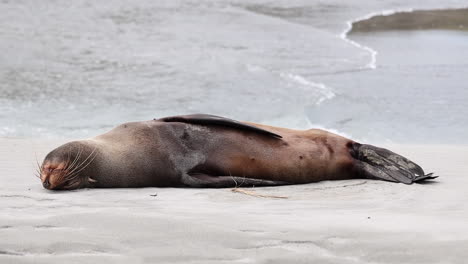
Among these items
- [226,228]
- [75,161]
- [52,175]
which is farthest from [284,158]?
[226,228]

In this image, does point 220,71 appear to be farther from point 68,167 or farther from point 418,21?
point 418,21

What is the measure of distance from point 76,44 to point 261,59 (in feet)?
9.40

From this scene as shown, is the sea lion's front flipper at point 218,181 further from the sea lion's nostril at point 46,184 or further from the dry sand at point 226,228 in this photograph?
the sea lion's nostril at point 46,184

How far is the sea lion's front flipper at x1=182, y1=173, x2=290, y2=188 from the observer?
4543mm

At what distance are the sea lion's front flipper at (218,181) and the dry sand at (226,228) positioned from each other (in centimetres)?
38

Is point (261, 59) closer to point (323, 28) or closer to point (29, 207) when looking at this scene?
point (323, 28)

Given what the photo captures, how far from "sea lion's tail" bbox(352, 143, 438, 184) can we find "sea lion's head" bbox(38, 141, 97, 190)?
1726 mm

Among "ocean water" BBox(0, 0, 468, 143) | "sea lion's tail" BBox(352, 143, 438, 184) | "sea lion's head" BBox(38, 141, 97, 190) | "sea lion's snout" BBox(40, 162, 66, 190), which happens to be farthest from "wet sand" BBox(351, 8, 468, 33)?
"sea lion's snout" BBox(40, 162, 66, 190)

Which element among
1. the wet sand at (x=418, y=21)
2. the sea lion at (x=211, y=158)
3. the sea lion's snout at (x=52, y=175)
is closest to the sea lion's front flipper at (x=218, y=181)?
the sea lion at (x=211, y=158)

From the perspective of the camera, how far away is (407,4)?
760 inches

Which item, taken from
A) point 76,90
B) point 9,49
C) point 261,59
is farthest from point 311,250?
point 9,49

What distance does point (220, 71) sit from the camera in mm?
10562

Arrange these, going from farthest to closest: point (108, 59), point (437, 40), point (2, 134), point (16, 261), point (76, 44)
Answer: point (437, 40)
point (76, 44)
point (108, 59)
point (2, 134)
point (16, 261)

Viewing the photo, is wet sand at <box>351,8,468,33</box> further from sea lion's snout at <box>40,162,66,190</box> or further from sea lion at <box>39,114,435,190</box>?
sea lion's snout at <box>40,162,66,190</box>
